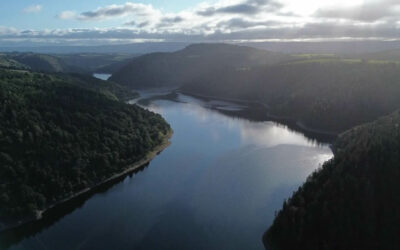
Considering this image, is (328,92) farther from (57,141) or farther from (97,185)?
(57,141)

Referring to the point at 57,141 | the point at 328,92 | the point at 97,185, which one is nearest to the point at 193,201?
the point at 97,185

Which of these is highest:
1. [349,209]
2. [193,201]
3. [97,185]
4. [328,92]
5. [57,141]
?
[328,92]

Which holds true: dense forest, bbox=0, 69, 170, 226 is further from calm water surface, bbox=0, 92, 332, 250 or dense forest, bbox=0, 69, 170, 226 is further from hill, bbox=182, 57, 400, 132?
hill, bbox=182, 57, 400, 132

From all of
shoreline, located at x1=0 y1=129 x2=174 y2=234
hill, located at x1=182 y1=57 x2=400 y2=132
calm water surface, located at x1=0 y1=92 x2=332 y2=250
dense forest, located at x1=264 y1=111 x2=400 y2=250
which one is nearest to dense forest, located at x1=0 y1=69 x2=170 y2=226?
shoreline, located at x1=0 y1=129 x2=174 y2=234

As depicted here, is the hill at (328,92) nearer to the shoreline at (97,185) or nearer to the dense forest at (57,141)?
the shoreline at (97,185)

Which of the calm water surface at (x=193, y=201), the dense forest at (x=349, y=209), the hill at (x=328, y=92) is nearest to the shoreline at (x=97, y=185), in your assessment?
the calm water surface at (x=193, y=201)

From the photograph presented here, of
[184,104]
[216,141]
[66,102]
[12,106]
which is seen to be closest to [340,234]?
[216,141]
